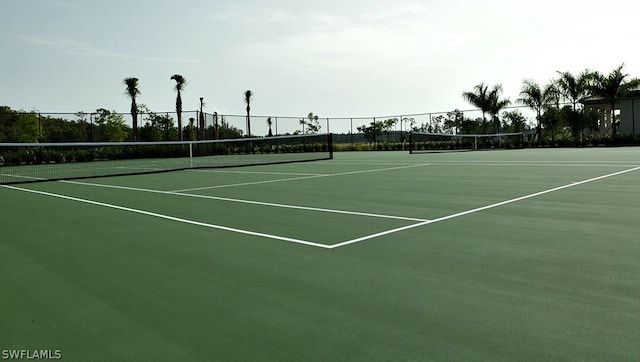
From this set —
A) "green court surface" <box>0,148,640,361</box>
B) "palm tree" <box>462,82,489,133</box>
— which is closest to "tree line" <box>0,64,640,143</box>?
"palm tree" <box>462,82,489,133</box>

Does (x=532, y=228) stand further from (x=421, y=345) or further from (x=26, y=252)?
(x=26, y=252)

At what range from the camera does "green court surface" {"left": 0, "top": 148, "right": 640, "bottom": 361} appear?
271cm

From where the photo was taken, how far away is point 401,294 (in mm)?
3490

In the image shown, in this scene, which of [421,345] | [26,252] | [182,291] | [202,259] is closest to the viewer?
[421,345]

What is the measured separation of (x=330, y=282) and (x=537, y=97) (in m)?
41.4

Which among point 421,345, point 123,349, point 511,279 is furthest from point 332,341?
point 511,279

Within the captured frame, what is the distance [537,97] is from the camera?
40562mm

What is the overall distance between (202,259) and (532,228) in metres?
3.69

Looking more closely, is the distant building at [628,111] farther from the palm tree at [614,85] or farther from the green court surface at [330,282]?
the green court surface at [330,282]

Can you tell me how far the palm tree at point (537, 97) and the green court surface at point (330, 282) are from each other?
36063 mm

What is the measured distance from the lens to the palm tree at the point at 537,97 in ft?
132

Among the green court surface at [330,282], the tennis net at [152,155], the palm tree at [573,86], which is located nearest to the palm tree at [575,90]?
the palm tree at [573,86]

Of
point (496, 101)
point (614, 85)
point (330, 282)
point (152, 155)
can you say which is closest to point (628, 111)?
point (614, 85)

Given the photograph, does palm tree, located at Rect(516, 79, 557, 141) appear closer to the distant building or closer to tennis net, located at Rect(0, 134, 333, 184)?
the distant building
